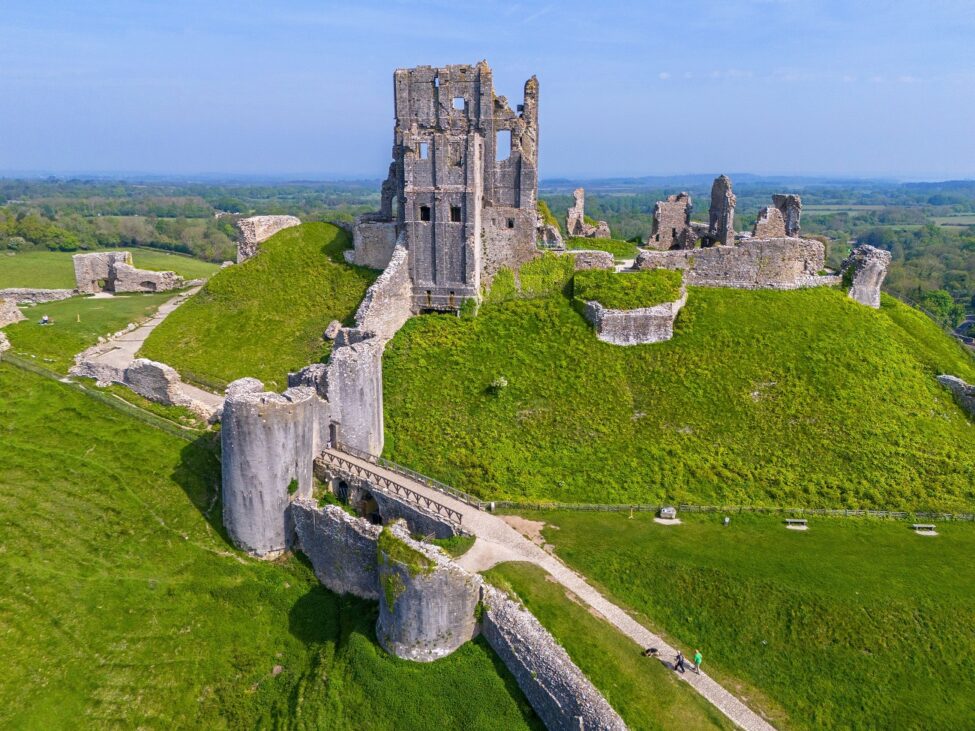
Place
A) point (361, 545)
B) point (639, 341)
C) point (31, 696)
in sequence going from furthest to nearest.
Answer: point (639, 341) → point (361, 545) → point (31, 696)

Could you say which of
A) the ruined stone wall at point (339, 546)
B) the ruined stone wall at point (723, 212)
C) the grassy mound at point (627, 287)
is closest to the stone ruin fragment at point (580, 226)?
the ruined stone wall at point (723, 212)

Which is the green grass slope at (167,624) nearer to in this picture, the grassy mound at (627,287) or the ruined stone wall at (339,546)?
the ruined stone wall at (339,546)

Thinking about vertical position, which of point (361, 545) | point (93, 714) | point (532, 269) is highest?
point (532, 269)

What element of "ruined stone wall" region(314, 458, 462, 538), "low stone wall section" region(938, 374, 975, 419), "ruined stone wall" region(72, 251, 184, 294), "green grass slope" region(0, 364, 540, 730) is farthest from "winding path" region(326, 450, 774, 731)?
"ruined stone wall" region(72, 251, 184, 294)

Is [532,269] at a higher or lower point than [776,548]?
higher

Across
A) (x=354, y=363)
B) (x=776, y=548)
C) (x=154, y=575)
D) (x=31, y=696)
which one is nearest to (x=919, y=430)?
(x=776, y=548)

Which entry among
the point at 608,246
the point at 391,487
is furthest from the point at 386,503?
the point at 608,246

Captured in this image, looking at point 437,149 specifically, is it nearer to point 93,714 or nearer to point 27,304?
point 93,714

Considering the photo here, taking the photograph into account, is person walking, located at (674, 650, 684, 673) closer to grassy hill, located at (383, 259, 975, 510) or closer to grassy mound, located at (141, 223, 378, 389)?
grassy hill, located at (383, 259, 975, 510)

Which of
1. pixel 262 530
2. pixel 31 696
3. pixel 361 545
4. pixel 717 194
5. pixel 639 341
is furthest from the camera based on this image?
pixel 717 194
